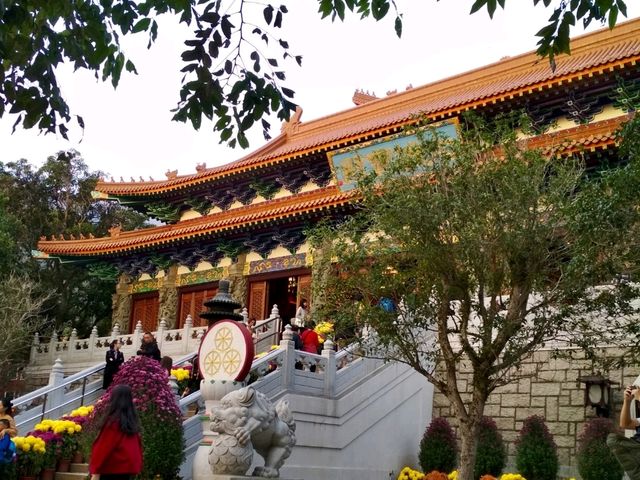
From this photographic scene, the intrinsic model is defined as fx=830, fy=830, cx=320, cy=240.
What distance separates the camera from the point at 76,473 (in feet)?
33.2

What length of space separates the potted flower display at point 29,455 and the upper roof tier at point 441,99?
9.54m

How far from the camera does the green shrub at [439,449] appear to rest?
11.5 meters

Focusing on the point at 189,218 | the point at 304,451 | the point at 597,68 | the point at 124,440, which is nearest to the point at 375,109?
the point at 189,218

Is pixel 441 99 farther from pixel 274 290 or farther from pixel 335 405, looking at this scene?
pixel 335 405

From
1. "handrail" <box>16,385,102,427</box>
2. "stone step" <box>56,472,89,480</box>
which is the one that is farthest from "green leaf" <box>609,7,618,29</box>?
"handrail" <box>16,385,102,427</box>

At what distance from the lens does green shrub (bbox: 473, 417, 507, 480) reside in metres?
11.0

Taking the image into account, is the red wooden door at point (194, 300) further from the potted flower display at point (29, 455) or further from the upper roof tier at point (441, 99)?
the potted flower display at point (29, 455)

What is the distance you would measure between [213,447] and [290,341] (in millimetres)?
3894

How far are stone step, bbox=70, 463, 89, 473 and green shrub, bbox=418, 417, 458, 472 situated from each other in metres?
4.58

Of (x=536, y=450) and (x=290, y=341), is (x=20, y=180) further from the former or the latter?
(x=536, y=450)

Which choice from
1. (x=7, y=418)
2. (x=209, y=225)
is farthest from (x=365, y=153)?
(x=7, y=418)

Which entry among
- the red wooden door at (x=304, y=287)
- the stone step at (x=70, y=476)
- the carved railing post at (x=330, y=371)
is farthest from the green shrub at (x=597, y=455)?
the red wooden door at (x=304, y=287)

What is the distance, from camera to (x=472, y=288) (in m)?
9.23

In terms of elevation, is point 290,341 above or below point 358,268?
below
